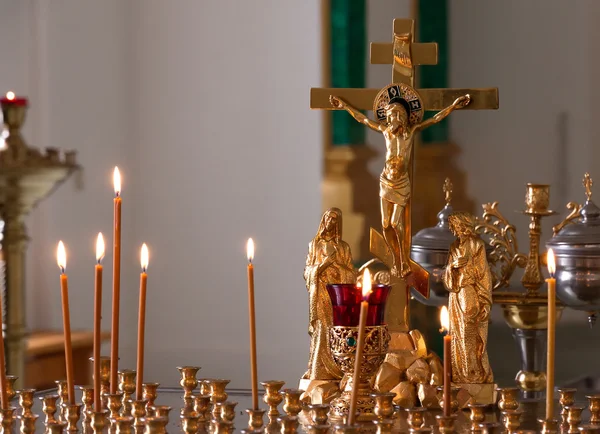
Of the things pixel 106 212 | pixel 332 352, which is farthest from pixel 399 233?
pixel 106 212

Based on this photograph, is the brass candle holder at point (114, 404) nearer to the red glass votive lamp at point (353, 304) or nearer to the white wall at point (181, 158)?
the red glass votive lamp at point (353, 304)

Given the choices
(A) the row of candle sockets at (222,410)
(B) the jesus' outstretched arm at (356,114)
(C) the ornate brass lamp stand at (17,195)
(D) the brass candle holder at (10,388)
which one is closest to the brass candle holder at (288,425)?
(A) the row of candle sockets at (222,410)

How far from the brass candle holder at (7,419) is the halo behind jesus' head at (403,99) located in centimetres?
67

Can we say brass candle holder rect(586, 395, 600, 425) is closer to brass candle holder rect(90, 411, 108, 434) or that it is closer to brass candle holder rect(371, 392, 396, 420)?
brass candle holder rect(371, 392, 396, 420)

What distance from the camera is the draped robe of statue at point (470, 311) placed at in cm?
148

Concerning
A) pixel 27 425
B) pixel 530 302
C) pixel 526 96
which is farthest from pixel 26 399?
pixel 526 96

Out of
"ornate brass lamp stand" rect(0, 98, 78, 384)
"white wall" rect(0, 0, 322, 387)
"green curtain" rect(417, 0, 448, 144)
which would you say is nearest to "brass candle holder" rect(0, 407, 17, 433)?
"ornate brass lamp stand" rect(0, 98, 78, 384)

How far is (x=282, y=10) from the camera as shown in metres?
4.25

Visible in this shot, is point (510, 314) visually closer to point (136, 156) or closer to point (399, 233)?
point (399, 233)

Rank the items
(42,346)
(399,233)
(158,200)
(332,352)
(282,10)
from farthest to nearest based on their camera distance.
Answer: (158,200) < (282,10) < (42,346) < (399,233) < (332,352)

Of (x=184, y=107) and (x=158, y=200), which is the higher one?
(x=184, y=107)

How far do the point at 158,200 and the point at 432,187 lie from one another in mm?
1233

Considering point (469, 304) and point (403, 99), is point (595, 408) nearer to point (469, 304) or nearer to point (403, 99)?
point (469, 304)

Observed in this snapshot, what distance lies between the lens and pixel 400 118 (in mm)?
1588
